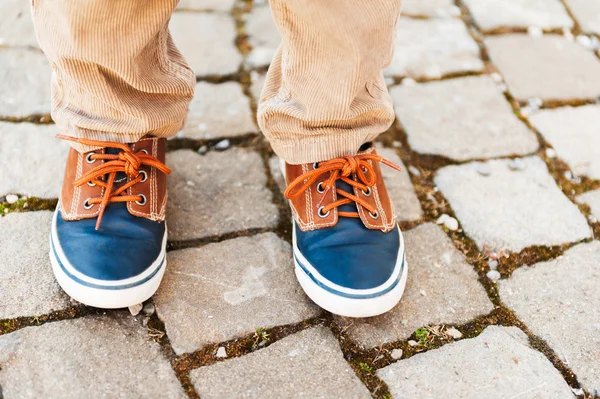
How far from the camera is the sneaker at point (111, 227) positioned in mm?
1287

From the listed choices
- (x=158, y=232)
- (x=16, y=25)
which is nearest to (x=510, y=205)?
(x=158, y=232)

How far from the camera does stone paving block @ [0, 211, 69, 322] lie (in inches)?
52.5

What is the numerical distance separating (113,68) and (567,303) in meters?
1.20

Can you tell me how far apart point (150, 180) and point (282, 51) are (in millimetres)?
455

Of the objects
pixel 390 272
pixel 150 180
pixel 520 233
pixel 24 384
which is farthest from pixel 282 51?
pixel 24 384

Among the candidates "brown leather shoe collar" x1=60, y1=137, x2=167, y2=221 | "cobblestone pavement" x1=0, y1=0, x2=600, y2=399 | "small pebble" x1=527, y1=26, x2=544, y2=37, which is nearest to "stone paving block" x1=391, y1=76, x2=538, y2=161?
"cobblestone pavement" x1=0, y1=0, x2=600, y2=399

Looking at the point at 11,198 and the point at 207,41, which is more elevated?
the point at 207,41

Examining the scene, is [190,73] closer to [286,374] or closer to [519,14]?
[286,374]

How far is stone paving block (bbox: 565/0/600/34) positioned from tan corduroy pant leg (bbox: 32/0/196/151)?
5.62ft

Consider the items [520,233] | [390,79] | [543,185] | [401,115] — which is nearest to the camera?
[520,233]

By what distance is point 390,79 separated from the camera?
6.79 feet

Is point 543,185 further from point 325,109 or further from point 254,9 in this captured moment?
point 254,9

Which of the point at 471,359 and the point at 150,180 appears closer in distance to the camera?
the point at 471,359

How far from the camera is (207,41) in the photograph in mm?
2125
